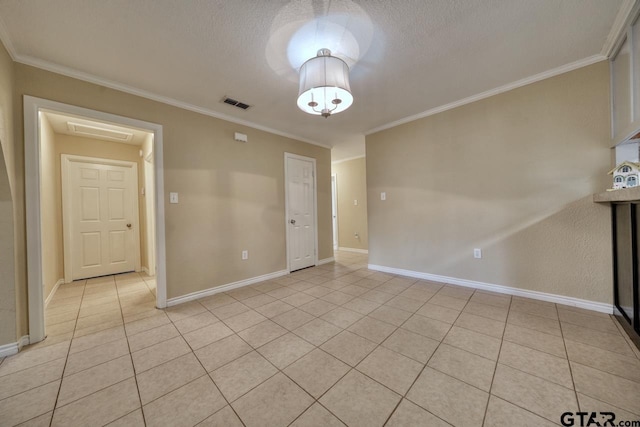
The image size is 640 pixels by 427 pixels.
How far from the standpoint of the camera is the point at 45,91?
1980mm

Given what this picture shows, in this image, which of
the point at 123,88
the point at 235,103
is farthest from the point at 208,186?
the point at 123,88

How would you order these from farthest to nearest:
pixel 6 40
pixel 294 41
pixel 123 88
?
pixel 123 88, pixel 294 41, pixel 6 40

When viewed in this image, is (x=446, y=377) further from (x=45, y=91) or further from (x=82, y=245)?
(x=82, y=245)

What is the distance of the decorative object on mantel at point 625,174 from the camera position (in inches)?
71.4

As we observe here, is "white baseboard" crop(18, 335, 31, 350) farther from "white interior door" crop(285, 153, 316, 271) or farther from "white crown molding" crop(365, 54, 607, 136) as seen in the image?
"white crown molding" crop(365, 54, 607, 136)

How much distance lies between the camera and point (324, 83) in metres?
1.72

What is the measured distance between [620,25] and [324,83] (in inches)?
90.2

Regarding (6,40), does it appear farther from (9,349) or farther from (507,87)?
(507,87)

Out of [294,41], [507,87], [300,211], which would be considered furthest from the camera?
[300,211]

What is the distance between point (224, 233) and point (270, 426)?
7.77 feet

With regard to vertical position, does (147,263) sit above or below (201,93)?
below

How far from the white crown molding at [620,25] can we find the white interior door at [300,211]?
11.7 feet

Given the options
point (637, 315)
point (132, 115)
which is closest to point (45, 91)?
point (132, 115)

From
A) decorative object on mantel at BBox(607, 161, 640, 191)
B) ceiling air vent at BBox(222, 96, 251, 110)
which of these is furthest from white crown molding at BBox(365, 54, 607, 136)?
ceiling air vent at BBox(222, 96, 251, 110)
